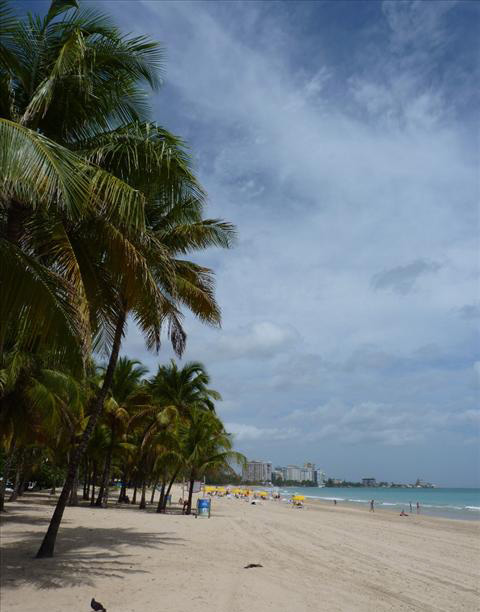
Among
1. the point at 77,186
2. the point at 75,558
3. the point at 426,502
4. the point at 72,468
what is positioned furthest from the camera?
the point at 426,502

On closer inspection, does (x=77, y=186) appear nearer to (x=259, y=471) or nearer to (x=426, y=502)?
(x=426, y=502)

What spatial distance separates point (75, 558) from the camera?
356 inches

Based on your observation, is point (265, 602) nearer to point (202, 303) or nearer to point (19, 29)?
point (202, 303)

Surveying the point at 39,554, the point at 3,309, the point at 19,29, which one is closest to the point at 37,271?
the point at 3,309

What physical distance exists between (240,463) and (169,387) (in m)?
5.11

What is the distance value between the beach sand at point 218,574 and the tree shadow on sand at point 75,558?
0.02 m

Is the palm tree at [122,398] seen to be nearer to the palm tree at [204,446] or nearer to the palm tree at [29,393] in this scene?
the palm tree at [204,446]

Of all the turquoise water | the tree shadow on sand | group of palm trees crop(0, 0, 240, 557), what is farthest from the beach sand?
the turquoise water

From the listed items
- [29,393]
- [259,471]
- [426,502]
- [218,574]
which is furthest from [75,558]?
[259,471]

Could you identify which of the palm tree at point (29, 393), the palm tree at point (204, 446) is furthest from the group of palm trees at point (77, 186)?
the palm tree at point (204, 446)

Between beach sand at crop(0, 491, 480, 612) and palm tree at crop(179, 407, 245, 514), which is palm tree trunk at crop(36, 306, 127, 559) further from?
palm tree at crop(179, 407, 245, 514)

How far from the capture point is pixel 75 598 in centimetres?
640

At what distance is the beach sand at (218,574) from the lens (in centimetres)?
645

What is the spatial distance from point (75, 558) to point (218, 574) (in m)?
2.90
